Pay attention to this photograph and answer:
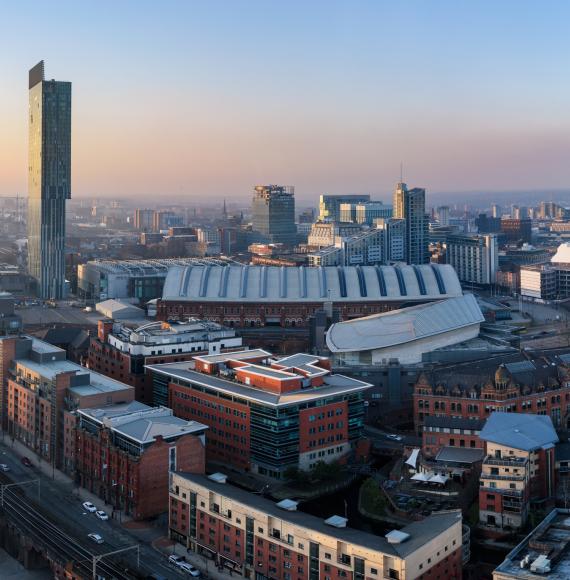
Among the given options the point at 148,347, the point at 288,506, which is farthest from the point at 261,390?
the point at 288,506

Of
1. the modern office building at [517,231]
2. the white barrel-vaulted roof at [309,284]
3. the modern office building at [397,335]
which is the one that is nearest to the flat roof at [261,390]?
the modern office building at [397,335]

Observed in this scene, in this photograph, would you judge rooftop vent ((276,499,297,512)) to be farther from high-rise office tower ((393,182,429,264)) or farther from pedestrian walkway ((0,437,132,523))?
high-rise office tower ((393,182,429,264))

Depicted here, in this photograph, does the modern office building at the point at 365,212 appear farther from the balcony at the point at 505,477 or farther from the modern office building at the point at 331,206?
the balcony at the point at 505,477

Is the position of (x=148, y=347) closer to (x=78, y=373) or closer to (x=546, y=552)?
(x=78, y=373)

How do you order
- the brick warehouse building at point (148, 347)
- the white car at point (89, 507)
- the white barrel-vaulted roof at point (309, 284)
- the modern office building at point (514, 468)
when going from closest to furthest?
the modern office building at point (514, 468)
the white car at point (89, 507)
the brick warehouse building at point (148, 347)
the white barrel-vaulted roof at point (309, 284)

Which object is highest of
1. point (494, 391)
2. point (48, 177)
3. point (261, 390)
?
point (48, 177)

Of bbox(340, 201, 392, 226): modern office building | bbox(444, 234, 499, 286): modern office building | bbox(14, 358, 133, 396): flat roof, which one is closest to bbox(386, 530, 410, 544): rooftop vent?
bbox(14, 358, 133, 396): flat roof

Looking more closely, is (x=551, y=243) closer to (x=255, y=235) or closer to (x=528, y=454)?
(x=255, y=235)
